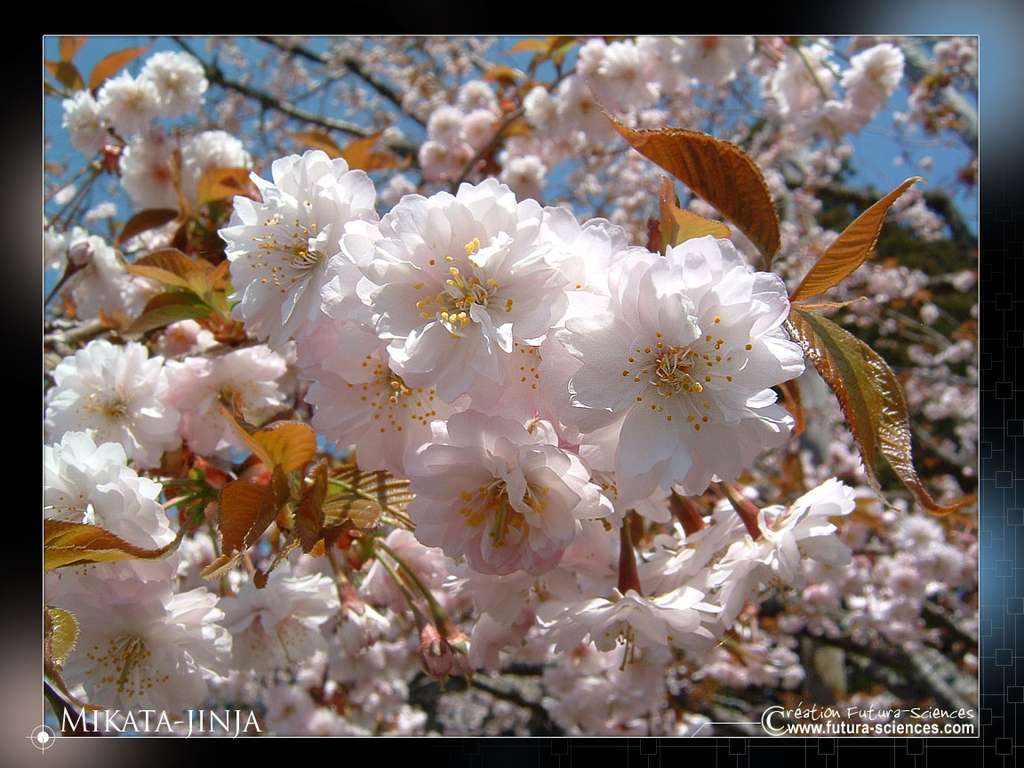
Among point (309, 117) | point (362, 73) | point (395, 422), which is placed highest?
point (362, 73)

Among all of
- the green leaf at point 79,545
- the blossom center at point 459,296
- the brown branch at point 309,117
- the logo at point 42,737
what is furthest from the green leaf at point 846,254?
the brown branch at point 309,117

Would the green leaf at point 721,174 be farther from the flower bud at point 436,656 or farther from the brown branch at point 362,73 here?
the brown branch at point 362,73

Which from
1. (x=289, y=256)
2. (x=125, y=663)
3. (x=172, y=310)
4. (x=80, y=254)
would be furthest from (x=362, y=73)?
(x=125, y=663)

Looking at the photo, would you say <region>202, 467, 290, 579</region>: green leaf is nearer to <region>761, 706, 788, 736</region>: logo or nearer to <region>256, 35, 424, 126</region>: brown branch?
<region>761, 706, 788, 736</region>: logo

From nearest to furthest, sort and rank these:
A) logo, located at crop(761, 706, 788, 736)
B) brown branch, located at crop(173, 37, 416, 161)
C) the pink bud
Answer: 1. logo, located at crop(761, 706, 788, 736)
2. the pink bud
3. brown branch, located at crop(173, 37, 416, 161)

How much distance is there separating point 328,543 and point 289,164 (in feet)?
1.22

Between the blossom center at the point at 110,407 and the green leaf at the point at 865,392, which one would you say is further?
the blossom center at the point at 110,407

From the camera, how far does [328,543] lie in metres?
0.71

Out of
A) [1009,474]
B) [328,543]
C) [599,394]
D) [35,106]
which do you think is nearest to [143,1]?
[35,106]

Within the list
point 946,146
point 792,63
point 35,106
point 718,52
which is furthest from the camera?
point 946,146

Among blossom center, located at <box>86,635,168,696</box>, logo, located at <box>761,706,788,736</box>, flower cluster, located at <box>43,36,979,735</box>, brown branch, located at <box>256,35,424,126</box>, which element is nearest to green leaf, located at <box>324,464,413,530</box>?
flower cluster, located at <box>43,36,979,735</box>

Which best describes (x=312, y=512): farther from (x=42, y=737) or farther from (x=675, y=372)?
(x=42, y=737)

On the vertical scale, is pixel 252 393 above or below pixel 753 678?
above

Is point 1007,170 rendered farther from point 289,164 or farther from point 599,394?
point 289,164
